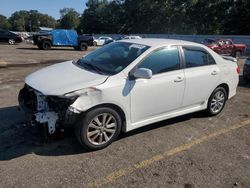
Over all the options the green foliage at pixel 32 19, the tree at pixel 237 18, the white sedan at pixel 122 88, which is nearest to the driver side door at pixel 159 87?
the white sedan at pixel 122 88

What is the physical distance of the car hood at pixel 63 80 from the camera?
14.5ft

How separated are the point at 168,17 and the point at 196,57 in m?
70.4

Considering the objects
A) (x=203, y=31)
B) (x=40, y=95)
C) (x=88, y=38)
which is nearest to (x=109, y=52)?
(x=40, y=95)

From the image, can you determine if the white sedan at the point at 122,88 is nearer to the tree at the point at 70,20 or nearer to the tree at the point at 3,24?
the tree at the point at 70,20

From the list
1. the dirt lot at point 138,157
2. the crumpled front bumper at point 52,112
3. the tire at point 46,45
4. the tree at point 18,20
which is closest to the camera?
the dirt lot at point 138,157

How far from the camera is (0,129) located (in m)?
5.37

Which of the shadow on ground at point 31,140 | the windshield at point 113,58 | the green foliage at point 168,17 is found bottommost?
the shadow on ground at point 31,140

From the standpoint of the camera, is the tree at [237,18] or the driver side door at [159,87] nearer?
the driver side door at [159,87]

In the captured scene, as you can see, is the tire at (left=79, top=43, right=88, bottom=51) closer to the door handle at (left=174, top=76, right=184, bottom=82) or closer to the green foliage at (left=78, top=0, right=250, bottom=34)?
the door handle at (left=174, top=76, right=184, bottom=82)

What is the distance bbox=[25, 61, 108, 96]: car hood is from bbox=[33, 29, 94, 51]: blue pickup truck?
22656 mm

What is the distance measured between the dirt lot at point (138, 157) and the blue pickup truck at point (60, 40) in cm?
2180

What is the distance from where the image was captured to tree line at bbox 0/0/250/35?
179 feet

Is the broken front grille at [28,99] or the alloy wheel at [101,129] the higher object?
the broken front grille at [28,99]

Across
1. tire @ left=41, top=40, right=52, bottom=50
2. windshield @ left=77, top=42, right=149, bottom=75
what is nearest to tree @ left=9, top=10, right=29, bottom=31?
tire @ left=41, top=40, right=52, bottom=50
